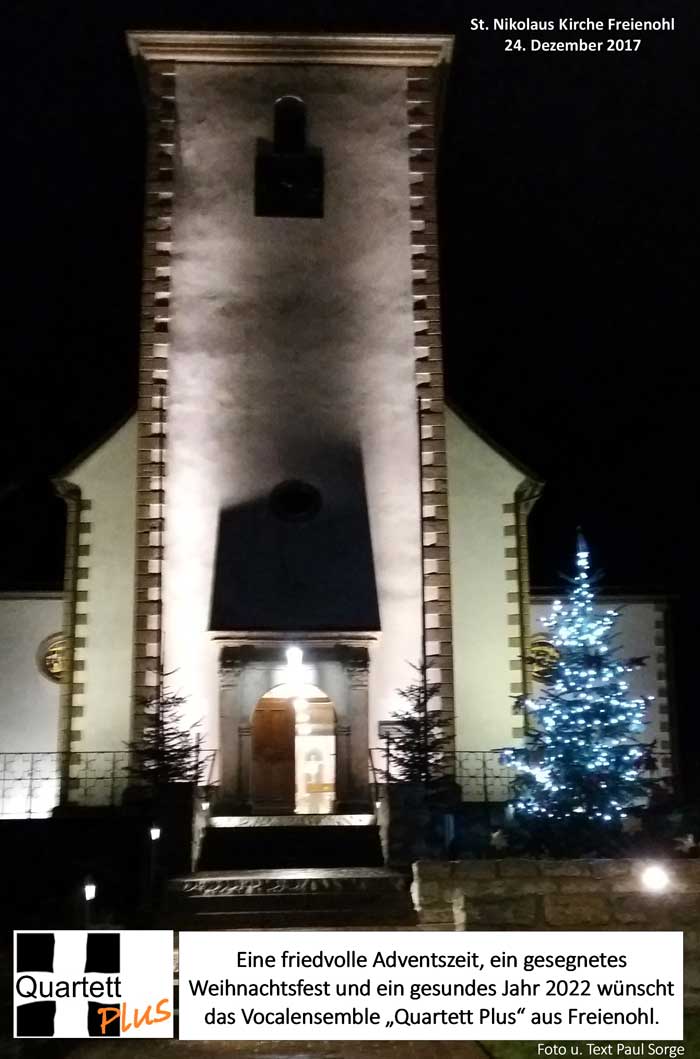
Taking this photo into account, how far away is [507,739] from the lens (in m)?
19.0

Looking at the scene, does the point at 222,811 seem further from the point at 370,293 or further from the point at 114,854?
the point at 370,293

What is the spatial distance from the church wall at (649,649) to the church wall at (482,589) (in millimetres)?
2783

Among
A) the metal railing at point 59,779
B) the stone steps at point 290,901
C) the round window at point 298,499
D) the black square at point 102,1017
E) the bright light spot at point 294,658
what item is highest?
the round window at point 298,499

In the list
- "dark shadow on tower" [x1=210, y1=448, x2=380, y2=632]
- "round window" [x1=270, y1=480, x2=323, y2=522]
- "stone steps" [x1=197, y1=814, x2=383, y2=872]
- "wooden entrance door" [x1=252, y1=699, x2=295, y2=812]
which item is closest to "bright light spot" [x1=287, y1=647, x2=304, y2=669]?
"dark shadow on tower" [x1=210, y1=448, x2=380, y2=632]

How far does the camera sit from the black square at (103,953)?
779 centimetres

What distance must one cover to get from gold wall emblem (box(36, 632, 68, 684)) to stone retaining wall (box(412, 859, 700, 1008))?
44.7 feet

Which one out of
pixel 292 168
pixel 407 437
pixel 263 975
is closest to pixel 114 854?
pixel 263 975

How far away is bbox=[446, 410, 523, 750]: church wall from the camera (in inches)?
755

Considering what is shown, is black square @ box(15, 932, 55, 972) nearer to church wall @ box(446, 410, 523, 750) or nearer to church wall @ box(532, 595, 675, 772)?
church wall @ box(446, 410, 523, 750)

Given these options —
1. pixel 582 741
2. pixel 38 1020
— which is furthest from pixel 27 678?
pixel 38 1020

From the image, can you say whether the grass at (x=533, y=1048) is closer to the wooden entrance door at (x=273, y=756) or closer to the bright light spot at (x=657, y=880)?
the bright light spot at (x=657, y=880)

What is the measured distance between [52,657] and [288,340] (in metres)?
7.46

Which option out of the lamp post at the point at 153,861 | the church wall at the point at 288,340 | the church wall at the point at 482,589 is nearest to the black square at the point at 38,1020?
the lamp post at the point at 153,861

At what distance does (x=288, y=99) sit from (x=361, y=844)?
40.4 ft
